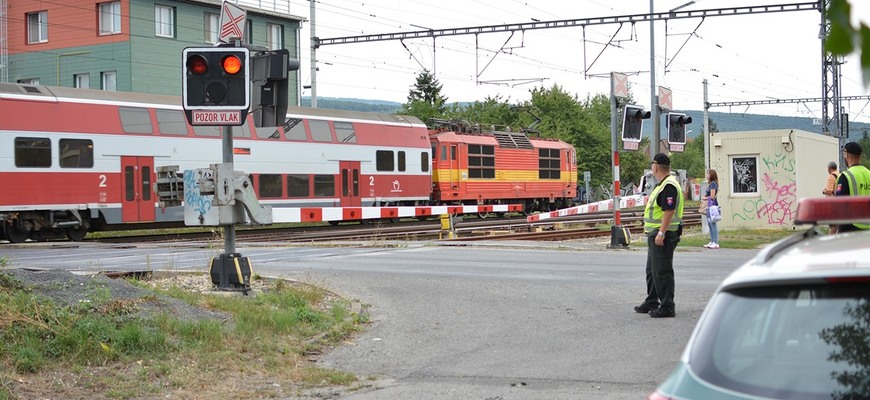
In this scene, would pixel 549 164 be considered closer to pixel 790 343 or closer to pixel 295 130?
pixel 295 130

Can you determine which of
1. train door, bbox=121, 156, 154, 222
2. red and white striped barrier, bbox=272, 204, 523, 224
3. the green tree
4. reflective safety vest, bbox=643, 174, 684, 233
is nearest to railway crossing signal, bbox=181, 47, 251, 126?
reflective safety vest, bbox=643, 174, 684, 233

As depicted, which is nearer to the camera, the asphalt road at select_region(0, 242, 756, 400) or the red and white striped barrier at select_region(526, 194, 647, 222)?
the asphalt road at select_region(0, 242, 756, 400)

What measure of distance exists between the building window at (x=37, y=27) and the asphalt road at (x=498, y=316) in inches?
1090

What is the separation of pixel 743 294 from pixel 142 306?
742cm

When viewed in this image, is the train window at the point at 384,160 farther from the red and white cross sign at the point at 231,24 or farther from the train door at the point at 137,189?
the red and white cross sign at the point at 231,24

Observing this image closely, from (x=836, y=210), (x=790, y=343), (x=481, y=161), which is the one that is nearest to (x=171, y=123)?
(x=481, y=161)

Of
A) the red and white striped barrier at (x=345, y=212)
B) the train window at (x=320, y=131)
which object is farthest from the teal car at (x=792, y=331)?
the train window at (x=320, y=131)

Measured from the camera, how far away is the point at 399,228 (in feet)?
105

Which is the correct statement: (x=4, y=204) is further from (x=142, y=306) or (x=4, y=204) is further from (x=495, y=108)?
(x=495, y=108)

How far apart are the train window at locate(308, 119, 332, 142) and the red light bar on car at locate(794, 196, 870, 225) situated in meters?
30.0

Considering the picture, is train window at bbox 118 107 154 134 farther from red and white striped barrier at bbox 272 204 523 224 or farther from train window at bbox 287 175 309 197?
red and white striped barrier at bbox 272 204 523 224

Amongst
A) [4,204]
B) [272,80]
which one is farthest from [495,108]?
[272,80]

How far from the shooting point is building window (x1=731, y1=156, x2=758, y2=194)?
2886cm

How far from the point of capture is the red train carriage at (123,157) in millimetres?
25234
